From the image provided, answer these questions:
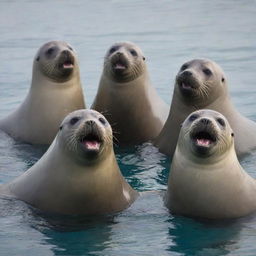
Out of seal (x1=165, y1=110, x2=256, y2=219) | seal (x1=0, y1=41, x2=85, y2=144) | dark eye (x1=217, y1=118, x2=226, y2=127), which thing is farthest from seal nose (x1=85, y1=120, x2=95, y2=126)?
seal (x1=0, y1=41, x2=85, y2=144)

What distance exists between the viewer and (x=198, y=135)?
31.4ft

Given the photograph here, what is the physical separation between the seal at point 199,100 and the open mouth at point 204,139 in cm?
218

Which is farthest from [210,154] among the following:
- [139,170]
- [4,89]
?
[4,89]

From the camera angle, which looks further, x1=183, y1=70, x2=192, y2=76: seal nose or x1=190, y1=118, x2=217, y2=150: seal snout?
x1=183, y1=70, x2=192, y2=76: seal nose

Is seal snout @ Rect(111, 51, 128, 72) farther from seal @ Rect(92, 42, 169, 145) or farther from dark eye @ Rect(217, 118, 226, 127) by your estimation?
dark eye @ Rect(217, 118, 226, 127)

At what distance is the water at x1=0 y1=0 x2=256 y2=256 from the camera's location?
9.27 metres

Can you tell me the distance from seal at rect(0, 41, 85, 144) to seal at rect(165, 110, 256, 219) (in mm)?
3459

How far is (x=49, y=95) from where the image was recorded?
12.9m

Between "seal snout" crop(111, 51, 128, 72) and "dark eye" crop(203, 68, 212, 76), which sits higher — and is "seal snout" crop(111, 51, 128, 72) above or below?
above

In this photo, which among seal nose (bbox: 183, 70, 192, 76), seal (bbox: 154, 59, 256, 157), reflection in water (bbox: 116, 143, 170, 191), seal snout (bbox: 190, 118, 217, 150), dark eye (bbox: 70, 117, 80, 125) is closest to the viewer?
seal snout (bbox: 190, 118, 217, 150)

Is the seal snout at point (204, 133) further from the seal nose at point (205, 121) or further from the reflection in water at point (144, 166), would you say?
the reflection in water at point (144, 166)

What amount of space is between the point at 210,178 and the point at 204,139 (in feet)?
1.18

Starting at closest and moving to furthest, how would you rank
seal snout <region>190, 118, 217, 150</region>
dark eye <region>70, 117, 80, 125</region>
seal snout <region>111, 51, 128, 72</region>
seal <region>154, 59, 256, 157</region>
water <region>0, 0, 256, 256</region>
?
water <region>0, 0, 256, 256</region>
seal snout <region>190, 118, 217, 150</region>
dark eye <region>70, 117, 80, 125</region>
seal <region>154, 59, 256, 157</region>
seal snout <region>111, 51, 128, 72</region>

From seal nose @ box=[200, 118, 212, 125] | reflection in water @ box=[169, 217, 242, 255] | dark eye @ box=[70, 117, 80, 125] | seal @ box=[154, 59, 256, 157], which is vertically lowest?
reflection in water @ box=[169, 217, 242, 255]
